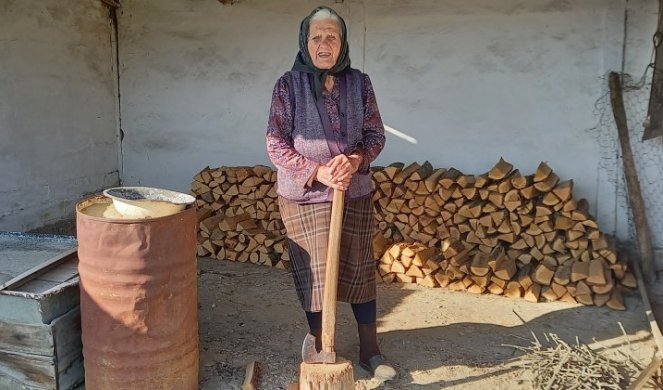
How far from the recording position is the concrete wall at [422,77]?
14.6ft

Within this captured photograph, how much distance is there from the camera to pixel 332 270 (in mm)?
2533

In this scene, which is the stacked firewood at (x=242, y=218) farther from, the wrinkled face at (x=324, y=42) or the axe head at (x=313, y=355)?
the wrinkled face at (x=324, y=42)

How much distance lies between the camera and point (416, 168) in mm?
4578

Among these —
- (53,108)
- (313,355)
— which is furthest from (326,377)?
(53,108)

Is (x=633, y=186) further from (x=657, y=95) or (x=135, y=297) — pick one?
(x=135, y=297)

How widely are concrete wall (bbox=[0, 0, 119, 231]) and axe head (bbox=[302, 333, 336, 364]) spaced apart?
3238 millimetres

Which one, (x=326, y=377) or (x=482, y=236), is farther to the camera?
(x=482, y=236)

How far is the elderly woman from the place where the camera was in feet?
8.65

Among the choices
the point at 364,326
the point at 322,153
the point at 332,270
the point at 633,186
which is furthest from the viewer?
the point at 633,186

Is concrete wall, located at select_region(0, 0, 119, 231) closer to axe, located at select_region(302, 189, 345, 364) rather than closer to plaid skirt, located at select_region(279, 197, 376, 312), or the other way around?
plaid skirt, located at select_region(279, 197, 376, 312)

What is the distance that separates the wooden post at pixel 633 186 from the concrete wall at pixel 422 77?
0.40ft

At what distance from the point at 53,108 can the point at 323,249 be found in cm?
354

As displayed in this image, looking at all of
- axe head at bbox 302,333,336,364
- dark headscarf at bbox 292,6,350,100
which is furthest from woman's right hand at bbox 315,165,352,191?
axe head at bbox 302,333,336,364

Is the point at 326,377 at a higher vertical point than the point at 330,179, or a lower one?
lower
